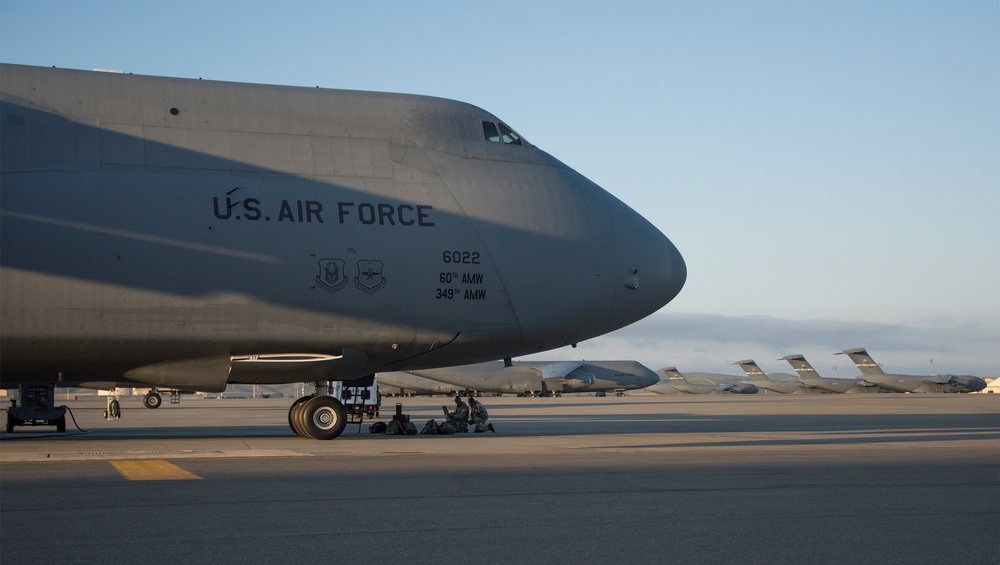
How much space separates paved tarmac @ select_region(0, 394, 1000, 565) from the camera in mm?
6617

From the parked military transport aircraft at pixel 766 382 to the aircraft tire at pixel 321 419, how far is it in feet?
273

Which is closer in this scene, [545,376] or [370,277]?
[370,277]

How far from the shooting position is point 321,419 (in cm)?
1767

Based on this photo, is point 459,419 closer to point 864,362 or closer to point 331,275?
point 331,275

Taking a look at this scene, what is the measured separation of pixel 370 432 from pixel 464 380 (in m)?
49.2

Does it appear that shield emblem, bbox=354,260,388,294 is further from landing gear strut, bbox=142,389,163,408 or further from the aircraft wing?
the aircraft wing

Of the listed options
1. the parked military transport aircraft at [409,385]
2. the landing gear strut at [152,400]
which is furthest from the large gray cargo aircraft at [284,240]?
the parked military transport aircraft at [409,385]

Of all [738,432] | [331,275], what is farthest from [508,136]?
[738,432]

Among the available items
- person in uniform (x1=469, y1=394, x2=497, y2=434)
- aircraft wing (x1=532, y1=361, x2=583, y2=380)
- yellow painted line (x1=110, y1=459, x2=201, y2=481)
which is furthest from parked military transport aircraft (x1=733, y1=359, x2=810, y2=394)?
yellow painted line (x1=110, y1=459, x2=201, y2=481)

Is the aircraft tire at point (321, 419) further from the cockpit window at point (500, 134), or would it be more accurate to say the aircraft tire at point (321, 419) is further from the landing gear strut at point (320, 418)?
the cockpit window at point (500, 134)

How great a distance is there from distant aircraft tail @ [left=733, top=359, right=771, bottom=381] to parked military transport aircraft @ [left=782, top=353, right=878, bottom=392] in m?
10.3

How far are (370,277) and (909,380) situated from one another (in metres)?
77.9

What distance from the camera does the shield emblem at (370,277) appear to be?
651 inches

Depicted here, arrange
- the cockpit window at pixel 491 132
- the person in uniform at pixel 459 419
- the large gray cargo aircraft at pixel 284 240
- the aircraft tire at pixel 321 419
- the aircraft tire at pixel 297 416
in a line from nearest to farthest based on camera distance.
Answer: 1. the large gray cargo aircraft at pixel 284 240
2. the aircraft tire at pixel 321 419
3. the aircraft tire at pixel 297 416
4. the cockpit window at pixel 491 132
5. the person in uniform at pixel 459 419
